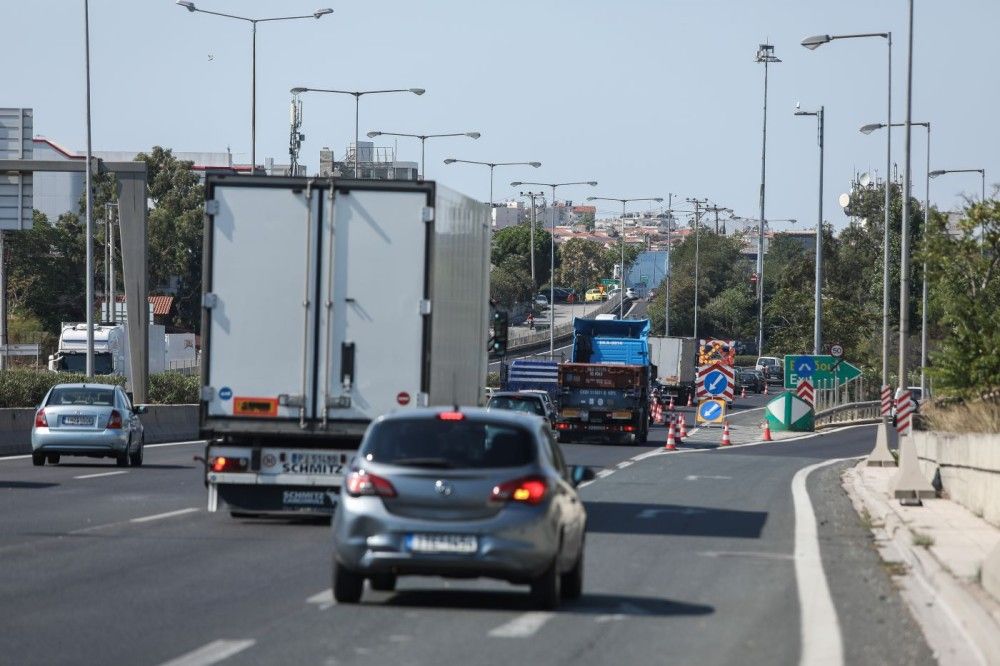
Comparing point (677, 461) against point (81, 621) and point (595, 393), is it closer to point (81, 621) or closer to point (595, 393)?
point (595, 393)

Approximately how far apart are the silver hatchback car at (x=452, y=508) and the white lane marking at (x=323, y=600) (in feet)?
0.46

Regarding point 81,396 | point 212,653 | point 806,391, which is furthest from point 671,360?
point 212,653

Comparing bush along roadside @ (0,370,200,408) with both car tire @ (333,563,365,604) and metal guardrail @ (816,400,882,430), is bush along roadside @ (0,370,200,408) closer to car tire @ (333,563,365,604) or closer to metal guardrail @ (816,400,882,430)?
metal guardrail @ (816,400,882,430)

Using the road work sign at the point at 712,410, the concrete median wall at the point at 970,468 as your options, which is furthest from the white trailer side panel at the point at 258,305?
the road work sign at the point at 712,410

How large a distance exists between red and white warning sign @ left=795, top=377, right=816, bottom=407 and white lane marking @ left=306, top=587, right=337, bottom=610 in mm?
44245

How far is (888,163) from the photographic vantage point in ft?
164

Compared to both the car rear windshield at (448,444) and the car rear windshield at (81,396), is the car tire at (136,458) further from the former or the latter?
the car rear windshield at (448,444)

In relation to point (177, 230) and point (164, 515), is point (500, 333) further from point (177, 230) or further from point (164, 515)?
point (177, 230)

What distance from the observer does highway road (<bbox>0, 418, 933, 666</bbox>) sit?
10.7m

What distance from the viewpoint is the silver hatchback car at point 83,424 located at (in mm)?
30648

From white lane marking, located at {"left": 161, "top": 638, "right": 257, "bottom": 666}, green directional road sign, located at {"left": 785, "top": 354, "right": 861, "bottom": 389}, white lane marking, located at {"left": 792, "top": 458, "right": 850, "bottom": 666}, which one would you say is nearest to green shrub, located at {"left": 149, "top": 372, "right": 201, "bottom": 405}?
green directional road sign, located at {"left": 785, "top": 354, "right": 861, "bottom": 389}

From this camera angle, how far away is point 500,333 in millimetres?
24469

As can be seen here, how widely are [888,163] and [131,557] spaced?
37.5 meters

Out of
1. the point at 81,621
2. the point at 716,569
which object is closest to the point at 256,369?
the point at 716,569
